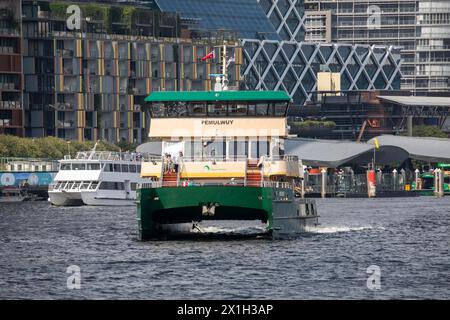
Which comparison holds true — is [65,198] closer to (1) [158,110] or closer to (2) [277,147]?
(1) [158,110]

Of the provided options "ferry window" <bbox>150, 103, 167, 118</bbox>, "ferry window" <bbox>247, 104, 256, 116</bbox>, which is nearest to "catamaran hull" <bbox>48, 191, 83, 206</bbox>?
"ferry window" <bbox>150, 103, 167, 118</bbox>

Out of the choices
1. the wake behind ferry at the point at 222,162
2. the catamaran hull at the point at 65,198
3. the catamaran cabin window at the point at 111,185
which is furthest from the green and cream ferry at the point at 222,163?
the catamaran cabin window at the point at 111,185

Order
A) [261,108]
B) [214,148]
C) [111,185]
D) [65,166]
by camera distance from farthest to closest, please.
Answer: [111,185] < [65,166] < [261,108] < [214,148]

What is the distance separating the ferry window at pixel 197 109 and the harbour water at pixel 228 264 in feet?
25.6

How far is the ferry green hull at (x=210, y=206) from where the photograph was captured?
87.1m

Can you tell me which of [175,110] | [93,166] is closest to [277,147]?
[175,110]

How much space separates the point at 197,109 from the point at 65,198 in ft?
290

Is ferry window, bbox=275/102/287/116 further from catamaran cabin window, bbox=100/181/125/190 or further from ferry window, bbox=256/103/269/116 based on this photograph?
catamaran cabin window, bbox=100/181/125/190

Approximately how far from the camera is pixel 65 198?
180m

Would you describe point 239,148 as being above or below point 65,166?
above

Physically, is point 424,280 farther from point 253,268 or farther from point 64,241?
point 64,241

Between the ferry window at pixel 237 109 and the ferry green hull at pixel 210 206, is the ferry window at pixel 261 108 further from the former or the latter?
the ferry green hull at pixel 210 206
